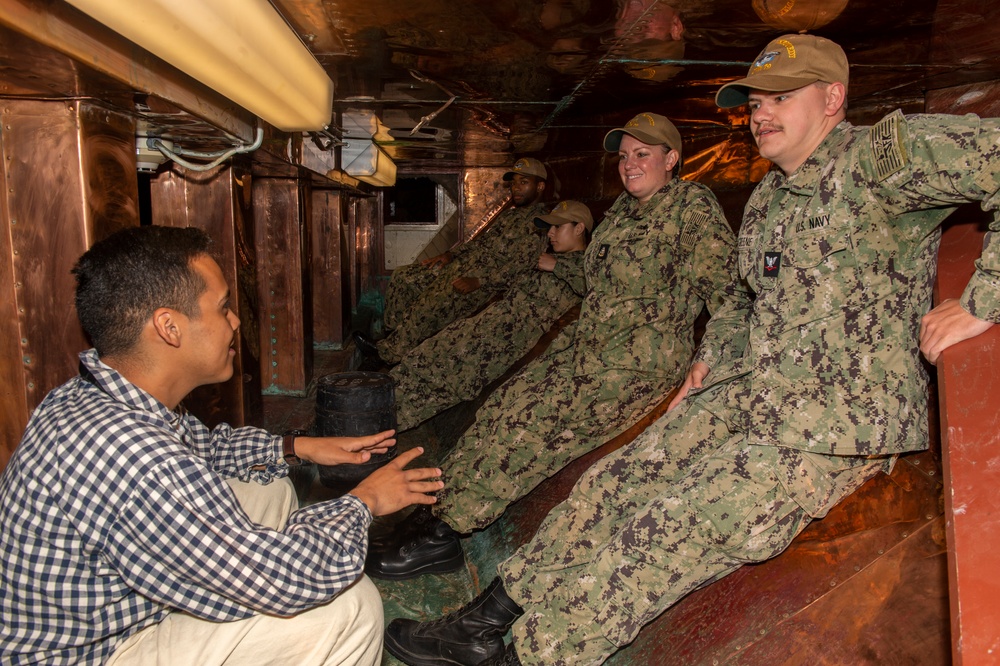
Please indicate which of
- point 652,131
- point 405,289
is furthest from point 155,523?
point 405,289

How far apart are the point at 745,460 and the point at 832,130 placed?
935mm

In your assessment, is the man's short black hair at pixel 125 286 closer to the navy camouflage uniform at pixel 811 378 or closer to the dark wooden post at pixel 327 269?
the navy camouflage uniform at pixel 811 378

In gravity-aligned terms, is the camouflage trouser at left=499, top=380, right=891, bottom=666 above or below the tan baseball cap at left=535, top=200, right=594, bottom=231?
below

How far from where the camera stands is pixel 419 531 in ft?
9.66

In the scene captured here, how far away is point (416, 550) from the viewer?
9.41 feet

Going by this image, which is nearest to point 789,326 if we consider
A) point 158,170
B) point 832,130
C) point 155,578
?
point 832,130

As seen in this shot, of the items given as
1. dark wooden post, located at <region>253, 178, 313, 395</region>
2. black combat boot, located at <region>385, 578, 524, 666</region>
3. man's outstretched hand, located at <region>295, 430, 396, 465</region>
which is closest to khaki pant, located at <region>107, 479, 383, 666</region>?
man's outstretched hand, located at <region>295, 430, 396, 465</region>

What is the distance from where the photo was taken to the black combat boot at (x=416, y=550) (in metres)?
2.82

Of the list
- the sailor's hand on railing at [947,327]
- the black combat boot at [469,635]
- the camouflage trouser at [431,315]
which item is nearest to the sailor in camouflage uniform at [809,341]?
the sailor's hand on railing at [947,327]

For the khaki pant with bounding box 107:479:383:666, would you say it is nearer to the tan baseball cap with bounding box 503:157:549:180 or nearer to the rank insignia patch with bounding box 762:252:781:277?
the rank insignia patch with bounding box 762:252:781:277

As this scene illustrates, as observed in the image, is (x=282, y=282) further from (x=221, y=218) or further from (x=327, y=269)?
(x=221, y=218)

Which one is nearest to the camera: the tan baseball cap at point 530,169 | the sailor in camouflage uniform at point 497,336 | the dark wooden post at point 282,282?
the sailor in camouflage uniform at point 497,336

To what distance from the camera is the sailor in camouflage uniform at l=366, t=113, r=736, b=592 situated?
2689 mm

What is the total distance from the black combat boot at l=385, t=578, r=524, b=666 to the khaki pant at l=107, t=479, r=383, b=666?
2.10 ft
